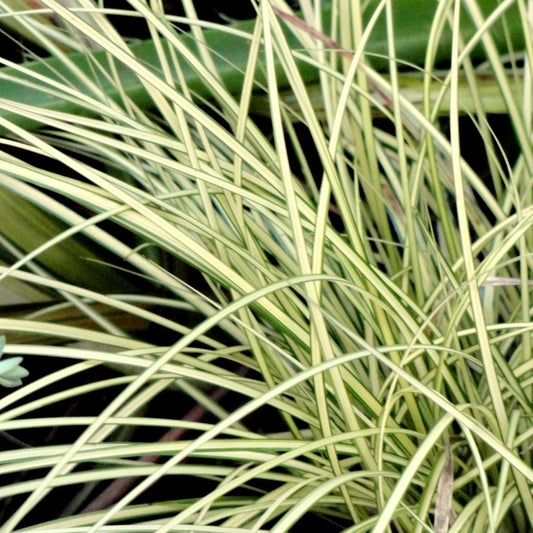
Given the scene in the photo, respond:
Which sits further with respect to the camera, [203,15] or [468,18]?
[203,15]

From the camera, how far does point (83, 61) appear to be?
586mm

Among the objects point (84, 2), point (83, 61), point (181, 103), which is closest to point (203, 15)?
point (83, 61)

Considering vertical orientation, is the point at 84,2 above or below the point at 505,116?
above

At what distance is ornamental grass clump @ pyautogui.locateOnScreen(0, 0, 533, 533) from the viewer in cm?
35

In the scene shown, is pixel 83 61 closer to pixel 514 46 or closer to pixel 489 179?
pixel 514 46

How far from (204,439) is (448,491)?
0.42ft

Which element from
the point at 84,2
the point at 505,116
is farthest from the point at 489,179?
the point at 84,2

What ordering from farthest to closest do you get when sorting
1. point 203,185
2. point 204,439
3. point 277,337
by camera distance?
point 277,337 → point 203,185 → point 204,439

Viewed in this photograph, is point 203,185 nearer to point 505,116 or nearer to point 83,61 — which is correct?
point 83,61

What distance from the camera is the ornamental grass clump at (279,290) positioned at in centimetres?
35

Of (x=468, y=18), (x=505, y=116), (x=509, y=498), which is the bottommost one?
(x=509, y=498)

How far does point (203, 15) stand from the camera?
88cm

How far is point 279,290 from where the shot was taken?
435mm

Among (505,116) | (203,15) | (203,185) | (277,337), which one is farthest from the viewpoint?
(203,15)
